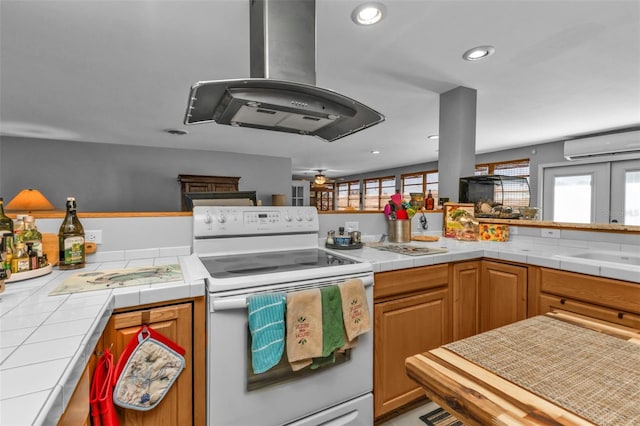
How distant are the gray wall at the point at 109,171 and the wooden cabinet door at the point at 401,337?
536 centimetres

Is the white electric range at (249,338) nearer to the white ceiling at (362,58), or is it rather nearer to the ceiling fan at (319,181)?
the white ceiling at (362,58)

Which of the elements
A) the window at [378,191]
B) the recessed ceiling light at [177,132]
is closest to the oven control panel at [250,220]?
the recessed ceiling light at [177,132]

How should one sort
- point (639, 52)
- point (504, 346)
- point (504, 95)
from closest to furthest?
point (504, 346) → point (639, 52) → point (504, 95)

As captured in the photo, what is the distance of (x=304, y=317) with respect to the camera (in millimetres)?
1219

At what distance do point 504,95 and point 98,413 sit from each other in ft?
12.1

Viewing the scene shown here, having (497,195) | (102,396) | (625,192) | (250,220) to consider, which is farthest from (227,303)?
(625,192)

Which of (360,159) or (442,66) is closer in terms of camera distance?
(442,66)

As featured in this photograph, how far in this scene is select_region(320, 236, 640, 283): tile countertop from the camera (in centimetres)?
142

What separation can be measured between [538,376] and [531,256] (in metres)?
1.36

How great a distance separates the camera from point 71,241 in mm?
1354

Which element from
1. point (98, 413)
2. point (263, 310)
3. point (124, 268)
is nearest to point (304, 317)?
point (263, 310)

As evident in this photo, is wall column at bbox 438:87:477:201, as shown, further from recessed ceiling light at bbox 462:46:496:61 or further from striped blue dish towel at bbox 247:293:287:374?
striped blue dish towel at bbox 247:293:287:374

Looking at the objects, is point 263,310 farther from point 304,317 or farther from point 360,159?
point 360,159

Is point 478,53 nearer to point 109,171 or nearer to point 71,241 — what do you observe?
point 71,241
